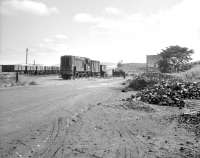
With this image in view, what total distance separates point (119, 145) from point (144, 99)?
710 cm

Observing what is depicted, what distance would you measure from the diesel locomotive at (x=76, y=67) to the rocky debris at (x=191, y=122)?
31.8 metres

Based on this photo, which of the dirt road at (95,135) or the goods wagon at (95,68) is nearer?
the dirt road at (95,135)

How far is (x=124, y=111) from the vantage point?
9.57 metres

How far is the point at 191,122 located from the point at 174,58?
46518mm

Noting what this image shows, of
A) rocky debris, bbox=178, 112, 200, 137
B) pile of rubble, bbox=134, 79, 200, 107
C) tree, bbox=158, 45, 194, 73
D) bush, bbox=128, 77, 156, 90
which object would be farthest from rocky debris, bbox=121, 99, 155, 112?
tree, bbox=158, 45, 194, 73

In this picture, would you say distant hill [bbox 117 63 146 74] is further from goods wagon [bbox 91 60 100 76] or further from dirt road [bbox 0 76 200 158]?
dirt road [bbox 0 76 200 158]

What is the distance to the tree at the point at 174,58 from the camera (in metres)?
50.2

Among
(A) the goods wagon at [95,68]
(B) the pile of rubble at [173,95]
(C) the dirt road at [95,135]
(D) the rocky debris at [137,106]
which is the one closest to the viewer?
(C) the dirt road at [95,135]

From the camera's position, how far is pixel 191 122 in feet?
24.3

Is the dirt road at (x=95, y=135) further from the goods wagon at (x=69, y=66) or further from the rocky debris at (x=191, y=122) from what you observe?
the goods wagon at (x=69, y=66)

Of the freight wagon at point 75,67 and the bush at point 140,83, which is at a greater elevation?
the freight wagon at point 75,67

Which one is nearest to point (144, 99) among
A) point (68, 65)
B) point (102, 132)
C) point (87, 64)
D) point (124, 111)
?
point (124, 111)

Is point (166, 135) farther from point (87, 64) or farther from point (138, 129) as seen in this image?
point (87, 64)

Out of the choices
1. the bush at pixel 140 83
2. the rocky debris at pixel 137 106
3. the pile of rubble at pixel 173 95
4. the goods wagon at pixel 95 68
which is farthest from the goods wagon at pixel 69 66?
the rocky debris at pixel 137 106
